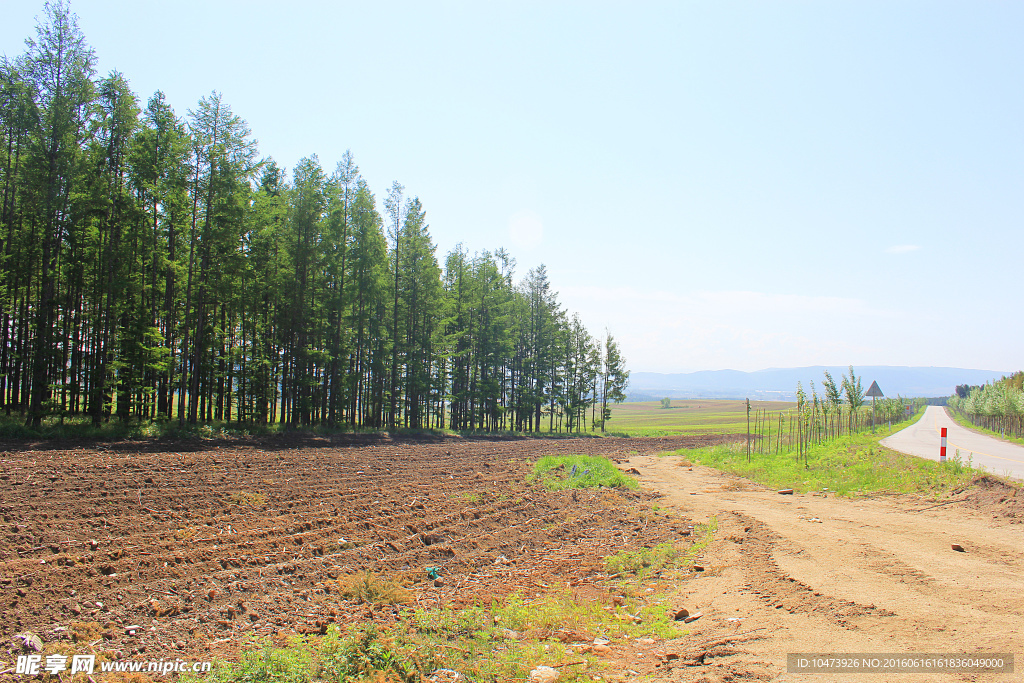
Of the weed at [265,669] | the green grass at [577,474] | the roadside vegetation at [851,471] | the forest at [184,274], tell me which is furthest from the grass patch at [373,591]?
the forest at [184,274]

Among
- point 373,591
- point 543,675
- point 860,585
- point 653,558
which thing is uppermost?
point 860,585

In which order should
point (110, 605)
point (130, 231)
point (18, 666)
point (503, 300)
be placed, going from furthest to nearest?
1. point (503, 300)
2. point (130, 231)
3. point (110, 605)
4. point (18, 666)

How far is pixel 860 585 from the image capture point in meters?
7.09

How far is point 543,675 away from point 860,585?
517 cm

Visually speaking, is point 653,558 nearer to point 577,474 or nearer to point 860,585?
point 860,585

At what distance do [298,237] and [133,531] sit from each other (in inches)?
1066

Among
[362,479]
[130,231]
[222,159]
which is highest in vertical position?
[222,159]

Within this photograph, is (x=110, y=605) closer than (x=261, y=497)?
Yes

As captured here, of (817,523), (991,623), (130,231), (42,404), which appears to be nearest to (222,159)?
(130,231)

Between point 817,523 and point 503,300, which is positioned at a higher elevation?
point 503,300

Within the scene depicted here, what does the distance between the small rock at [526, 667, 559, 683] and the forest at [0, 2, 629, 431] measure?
86.5 feet

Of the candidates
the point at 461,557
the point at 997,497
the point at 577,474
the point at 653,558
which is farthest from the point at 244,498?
the point at 997,497

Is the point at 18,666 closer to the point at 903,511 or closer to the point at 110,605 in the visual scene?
the point at 110,605

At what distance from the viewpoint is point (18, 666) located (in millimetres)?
4902
